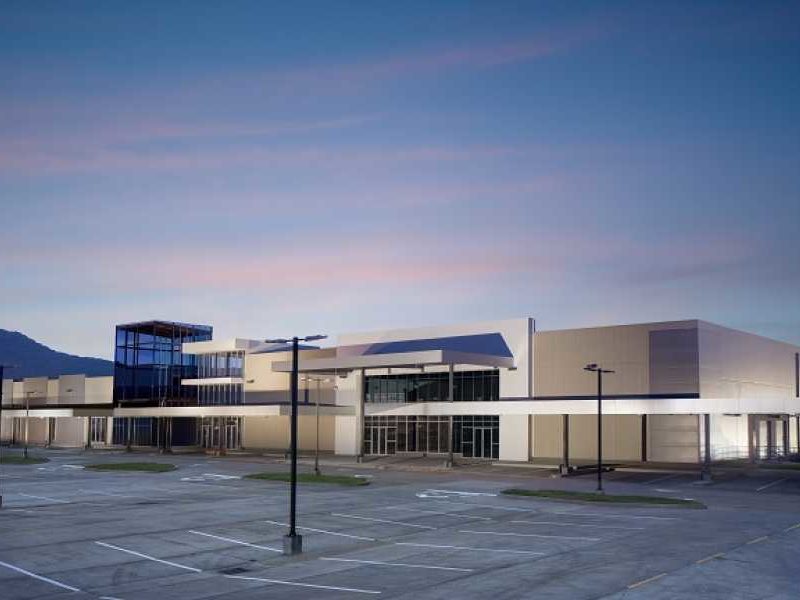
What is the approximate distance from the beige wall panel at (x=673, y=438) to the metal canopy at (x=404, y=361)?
12.3m

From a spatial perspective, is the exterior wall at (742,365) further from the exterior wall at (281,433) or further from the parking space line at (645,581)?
the parking space line at (645,581)

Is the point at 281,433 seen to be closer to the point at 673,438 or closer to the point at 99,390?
the point at 99,390

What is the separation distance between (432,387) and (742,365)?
84.4 ft

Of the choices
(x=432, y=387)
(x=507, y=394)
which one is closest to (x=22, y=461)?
(x=432, y=387)

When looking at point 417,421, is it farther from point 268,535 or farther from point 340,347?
point 268,535

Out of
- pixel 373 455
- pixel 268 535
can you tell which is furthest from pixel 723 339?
pixel 268 535

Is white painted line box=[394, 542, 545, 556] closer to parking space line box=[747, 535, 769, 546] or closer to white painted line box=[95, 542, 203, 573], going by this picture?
parking space line box=[747, 535, 769, 546]

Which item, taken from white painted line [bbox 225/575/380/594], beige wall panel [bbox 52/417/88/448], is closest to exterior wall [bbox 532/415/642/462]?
white painted line [bbox 225/575/380/594]

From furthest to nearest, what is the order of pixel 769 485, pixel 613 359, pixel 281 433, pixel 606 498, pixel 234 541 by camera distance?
pixel 281 433, pixel 613 359, pixel 769 485, pixel 606 498, pixel 234 541

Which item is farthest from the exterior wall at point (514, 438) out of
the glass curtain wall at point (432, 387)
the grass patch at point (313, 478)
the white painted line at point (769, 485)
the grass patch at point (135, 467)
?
the grass patch at point (135, 467)

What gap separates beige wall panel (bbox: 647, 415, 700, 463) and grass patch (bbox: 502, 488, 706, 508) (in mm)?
22840

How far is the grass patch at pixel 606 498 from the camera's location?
130 ft

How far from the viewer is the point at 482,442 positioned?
72750 mm

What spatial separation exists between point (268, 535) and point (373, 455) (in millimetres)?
48655
